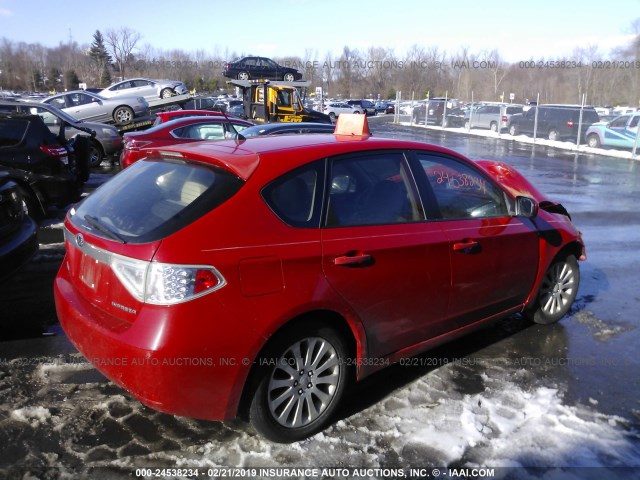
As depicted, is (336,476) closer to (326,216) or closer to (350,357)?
(350,357)

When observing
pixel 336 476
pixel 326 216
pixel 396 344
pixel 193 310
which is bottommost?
pixel 336 476

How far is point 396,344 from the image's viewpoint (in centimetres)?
351

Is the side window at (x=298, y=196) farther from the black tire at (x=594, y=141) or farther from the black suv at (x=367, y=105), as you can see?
the black suv at (x=367, y=105)

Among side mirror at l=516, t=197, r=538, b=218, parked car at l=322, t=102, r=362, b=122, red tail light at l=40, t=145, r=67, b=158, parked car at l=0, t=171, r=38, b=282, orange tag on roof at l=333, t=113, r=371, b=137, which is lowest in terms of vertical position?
parked car at l=0, t=171, r=38, b=282

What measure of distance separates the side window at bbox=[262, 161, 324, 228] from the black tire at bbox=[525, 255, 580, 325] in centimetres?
256

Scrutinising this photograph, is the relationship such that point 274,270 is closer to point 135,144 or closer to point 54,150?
point 54,150

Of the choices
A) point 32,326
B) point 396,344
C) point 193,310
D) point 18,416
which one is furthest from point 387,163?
point 32,326

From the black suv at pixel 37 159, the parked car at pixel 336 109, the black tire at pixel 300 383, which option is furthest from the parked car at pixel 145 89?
the black tire at pixel 300 383

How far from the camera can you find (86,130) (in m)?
13.5

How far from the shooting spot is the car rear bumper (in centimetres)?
261

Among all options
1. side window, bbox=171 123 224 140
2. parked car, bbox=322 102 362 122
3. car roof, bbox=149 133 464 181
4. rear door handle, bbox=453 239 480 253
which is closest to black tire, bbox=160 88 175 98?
side window, bbox=171 123 224 140

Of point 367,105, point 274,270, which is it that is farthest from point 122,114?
point 367,105

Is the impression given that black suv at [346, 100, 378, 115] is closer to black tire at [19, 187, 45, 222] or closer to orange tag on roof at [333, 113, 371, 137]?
black tire at [19, 187, 45, 222]

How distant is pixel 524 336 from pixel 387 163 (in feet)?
7.33
